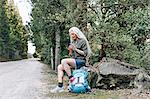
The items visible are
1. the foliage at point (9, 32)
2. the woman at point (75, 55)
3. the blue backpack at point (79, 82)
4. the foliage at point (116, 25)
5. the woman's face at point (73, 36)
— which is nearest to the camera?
the blue backpack at point (79, 82)

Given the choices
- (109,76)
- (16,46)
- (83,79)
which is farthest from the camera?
(16,46)

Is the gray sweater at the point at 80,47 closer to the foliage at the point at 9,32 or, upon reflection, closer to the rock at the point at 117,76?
the rock at the point at 117,76

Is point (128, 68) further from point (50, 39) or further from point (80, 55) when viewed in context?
point (50, 39)

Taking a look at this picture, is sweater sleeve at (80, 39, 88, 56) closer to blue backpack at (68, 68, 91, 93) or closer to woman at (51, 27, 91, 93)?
woman at (51, 27, 91, 93)

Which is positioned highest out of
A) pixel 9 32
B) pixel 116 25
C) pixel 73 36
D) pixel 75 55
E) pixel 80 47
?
pixel 9 32

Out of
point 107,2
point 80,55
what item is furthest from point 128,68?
point 107,2

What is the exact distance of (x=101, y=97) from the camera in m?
7.62

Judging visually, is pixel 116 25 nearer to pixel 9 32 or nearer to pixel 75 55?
pixel 75 55

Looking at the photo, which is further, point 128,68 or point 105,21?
point 105,21

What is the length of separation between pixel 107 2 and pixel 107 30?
0.98 m

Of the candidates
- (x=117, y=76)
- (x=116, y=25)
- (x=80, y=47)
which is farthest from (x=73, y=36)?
(x=116, y=25)

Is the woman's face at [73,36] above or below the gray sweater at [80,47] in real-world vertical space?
above

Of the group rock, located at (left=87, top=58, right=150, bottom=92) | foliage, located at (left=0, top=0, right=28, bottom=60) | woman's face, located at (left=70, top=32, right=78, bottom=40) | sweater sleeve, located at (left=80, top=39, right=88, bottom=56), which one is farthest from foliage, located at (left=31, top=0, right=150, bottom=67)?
foliage, located at (left=0, top=0, right=28, bottom=60)

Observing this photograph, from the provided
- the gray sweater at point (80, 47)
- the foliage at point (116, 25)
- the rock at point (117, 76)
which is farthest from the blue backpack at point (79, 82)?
the foliage at point (116, 25)
